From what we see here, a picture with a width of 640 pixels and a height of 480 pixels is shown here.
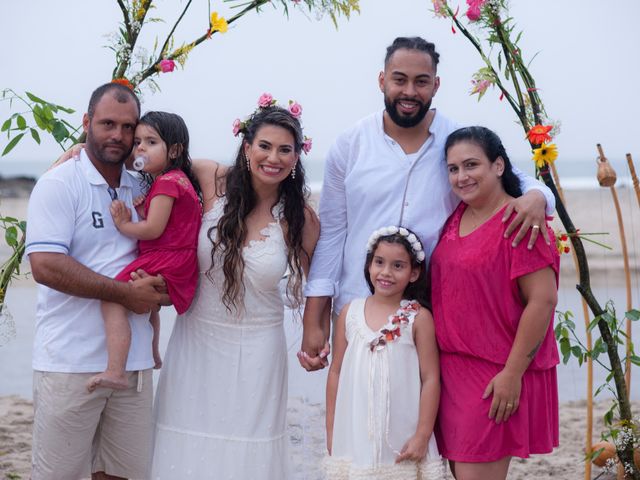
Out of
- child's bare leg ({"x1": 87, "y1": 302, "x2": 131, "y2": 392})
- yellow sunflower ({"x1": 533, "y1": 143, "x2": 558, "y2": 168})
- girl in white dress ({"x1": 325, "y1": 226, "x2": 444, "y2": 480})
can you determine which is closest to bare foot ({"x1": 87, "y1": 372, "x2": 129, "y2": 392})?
child's bare leg ({"x1": 87, "y1": 302, "x2": 131, "y2": 392})

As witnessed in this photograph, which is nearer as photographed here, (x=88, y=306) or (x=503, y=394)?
(x=503, y=394)

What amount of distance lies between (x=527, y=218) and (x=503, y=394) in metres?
0.69

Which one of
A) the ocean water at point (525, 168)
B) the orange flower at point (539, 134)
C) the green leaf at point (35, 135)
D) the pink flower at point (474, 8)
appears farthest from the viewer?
the ocean water at point (525, 168)

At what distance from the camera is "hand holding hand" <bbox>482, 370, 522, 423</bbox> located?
3.25m

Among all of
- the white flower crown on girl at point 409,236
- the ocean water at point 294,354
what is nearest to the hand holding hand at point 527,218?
the white flower crown on girl at point 409,236

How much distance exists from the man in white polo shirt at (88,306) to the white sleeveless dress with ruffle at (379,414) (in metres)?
0.87

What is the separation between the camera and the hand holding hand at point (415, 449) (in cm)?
331

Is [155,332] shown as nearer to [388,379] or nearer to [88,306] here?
[88,306]

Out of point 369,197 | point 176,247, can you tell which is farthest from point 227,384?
point 369,197

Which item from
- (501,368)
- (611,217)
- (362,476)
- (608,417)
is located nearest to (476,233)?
(501,368)

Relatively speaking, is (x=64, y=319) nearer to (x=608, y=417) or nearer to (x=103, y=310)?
(x=103, y=310)

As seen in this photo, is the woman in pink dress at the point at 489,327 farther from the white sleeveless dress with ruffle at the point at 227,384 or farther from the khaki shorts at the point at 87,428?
the khaki shorts at the point at 87,428

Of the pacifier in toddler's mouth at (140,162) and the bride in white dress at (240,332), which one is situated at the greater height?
the pacifier in toddler's mouth at (140,162)

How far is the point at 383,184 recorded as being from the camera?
3.66 meters
